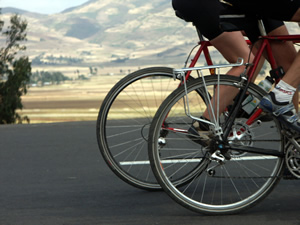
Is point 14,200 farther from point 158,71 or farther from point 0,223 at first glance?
point 158,71

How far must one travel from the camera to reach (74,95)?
142000 millimetres

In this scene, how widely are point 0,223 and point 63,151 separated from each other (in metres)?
2.83

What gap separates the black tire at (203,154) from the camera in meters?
3.54

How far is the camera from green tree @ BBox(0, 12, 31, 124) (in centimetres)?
1994

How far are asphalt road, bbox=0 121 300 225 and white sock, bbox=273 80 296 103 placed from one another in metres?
0.67

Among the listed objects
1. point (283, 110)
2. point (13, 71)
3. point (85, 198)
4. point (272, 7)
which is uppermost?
point (272, 7)

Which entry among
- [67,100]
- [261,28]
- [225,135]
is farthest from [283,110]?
[67,100]

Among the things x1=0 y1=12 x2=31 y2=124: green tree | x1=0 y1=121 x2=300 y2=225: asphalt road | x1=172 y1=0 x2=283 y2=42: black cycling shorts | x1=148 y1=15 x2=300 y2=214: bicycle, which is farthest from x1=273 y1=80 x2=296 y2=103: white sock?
x1=0 y1=12 x2=31 y2=124: green tree

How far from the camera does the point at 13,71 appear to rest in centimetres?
2103

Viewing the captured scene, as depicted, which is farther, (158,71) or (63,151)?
(63,151)

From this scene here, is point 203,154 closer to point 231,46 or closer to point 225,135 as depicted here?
point 225,135

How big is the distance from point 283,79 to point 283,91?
85 mm

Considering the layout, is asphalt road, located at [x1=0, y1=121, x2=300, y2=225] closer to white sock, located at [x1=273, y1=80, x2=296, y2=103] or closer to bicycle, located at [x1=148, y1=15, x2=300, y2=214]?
bicycle, located at [x1=148, y1=15, x2=300, y2=214]

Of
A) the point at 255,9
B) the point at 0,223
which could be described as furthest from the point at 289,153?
the point at 0,223
